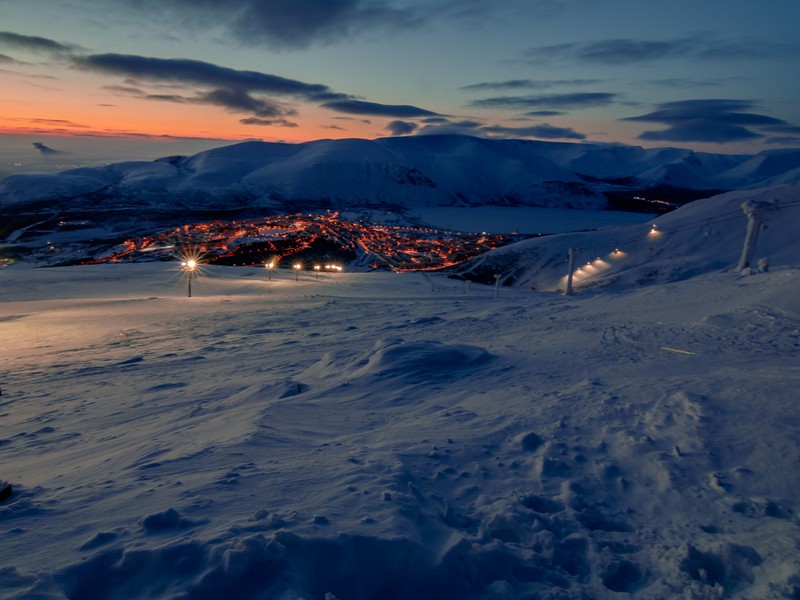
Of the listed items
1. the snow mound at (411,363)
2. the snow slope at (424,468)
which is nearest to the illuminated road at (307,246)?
the snow mound at (411,363)

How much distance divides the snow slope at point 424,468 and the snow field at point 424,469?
0.03 metres

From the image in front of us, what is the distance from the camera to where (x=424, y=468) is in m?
5.87

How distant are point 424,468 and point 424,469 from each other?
28 mm

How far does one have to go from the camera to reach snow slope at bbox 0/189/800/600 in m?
4.00

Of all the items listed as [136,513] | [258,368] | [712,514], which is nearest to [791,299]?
[712,514]

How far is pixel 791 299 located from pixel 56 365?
21.9 metres

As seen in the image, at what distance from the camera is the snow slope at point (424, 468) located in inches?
158

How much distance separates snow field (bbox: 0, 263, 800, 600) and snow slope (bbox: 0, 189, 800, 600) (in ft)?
0.10

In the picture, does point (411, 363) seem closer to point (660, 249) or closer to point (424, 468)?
point (424, 468)

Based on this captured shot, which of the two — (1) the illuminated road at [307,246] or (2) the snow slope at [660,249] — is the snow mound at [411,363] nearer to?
(2) the snow slope at [660,249]

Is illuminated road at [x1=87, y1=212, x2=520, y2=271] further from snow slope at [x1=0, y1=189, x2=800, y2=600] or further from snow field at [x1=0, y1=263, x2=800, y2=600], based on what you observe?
snow field at [x1=0, y1=263, x2=800, y2=600]

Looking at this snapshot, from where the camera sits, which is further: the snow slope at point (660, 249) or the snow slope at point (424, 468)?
the snow slope at point (660, 249)

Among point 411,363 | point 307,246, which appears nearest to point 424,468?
point 411,363

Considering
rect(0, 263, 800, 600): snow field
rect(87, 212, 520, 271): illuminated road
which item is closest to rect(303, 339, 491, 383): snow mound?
rect(0, 263, 800, 600): snow field
